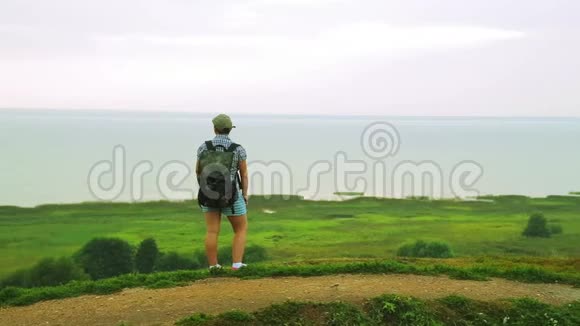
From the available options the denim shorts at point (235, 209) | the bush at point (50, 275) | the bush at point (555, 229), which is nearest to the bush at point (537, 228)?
the bush at point (555, 229)

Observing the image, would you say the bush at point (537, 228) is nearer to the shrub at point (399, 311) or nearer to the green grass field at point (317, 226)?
the green grass field at point (317, 226)

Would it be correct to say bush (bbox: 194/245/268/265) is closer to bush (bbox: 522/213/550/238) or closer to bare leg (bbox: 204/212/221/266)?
bare leg (bbox: 204/212/221/266)

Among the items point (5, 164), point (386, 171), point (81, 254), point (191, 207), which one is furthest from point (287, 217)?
point (5, 164)

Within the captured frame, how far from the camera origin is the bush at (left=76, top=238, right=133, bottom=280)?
85.3 feet

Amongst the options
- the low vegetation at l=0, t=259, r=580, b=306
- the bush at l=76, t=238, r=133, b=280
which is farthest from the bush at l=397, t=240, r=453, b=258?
the low vegetation at l=0, t=259, r=580, b=306

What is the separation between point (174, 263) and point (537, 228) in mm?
22467

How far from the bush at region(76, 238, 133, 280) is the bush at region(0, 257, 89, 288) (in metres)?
1.26

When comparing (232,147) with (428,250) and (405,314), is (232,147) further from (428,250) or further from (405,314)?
(428,250)

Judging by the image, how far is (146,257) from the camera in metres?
27.7

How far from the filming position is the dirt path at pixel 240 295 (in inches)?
302

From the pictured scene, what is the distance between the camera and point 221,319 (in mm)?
7305

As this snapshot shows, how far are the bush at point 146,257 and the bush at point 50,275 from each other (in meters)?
3.03

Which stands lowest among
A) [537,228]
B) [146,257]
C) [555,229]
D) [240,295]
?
[146,257]

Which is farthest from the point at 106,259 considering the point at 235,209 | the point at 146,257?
the point at 235,209
